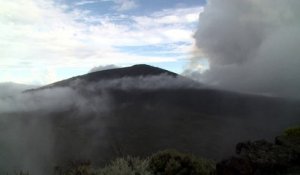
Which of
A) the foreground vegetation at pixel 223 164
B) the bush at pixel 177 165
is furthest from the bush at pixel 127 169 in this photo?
the bush at pixel 177 165

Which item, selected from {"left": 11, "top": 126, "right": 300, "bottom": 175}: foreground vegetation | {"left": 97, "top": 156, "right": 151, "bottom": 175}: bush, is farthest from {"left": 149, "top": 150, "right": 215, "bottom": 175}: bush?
{"left": 97, "top": 156, "right": 151, "bottom": 175}: bush

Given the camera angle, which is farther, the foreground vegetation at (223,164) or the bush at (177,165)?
the bush at (177,165)

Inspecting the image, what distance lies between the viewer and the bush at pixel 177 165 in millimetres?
14272

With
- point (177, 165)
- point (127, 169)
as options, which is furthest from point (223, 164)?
point (127, 169)

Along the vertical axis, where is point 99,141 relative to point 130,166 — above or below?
below

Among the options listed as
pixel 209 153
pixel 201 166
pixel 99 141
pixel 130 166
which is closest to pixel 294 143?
pixel 201 166

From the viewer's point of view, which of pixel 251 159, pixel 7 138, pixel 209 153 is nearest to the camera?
pixel 251 159

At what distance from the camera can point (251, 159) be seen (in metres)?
14.2

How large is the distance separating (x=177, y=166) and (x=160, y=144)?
159 m

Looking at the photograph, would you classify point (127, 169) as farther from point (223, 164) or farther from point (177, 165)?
point (223, 164)

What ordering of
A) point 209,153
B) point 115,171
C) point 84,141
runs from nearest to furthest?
point 115,171, point 209,153, point 84,141

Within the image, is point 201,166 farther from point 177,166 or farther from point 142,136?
point 142,136

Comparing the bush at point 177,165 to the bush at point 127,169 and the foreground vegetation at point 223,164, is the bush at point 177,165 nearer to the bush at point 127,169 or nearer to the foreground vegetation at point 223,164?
the foreground vegetation at point 223,164

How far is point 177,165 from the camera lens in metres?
14.4
